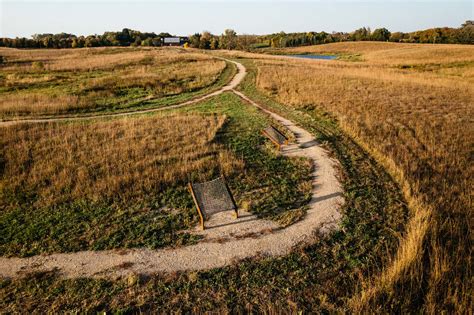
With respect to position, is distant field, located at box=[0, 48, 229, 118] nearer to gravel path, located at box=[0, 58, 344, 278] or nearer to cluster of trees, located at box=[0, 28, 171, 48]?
gravel path, located at box=[0, 58, 344, 278]

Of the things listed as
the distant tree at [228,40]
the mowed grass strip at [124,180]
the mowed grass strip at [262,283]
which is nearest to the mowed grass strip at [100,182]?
the mowed grass strip at [124,180]

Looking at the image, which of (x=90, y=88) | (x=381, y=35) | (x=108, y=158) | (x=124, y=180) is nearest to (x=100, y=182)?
(x=124, y=180)

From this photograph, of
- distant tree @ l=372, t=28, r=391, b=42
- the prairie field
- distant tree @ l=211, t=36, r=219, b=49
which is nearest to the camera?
the prairie field

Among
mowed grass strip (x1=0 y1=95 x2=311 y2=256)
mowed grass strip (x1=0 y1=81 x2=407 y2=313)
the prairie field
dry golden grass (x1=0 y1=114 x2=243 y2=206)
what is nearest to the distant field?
the prairie field

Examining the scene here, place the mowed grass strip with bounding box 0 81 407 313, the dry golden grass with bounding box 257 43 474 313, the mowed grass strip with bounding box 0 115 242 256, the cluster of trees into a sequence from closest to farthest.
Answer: the mowed grass strip with bounding box 0 81 407 313 → the dry golden grass with bounding box 257 43 474 313 → the mowed grass strip with bounding box 0 115 242 256 → the cluster of trees

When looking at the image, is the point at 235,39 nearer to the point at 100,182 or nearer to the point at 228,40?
the point at 228,40

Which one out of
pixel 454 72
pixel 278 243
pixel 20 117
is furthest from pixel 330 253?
pixel 454 72

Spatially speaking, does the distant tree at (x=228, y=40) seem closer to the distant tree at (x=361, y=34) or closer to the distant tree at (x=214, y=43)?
the distant tree at (x=214, y=43)
